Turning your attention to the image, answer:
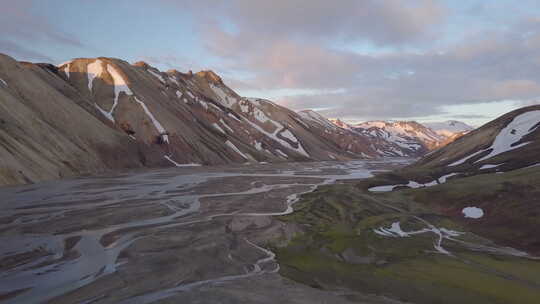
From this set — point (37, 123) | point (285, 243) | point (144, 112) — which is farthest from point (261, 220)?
point (144, 112)

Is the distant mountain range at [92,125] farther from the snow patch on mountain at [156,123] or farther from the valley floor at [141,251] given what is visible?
the valley floor at [141,251]

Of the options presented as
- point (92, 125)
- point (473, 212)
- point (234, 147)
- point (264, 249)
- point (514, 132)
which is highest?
point (92, 125)

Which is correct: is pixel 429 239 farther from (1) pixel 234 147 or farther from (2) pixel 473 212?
(1) pixel 234 147

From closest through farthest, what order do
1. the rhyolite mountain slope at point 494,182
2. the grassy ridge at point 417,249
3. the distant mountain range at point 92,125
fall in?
the grassy ridge at point 417,249 < the rhyolite mountain slope at point 494,182 < the distant mountain range at point 92,125

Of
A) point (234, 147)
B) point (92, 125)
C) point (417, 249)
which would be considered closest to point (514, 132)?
point (417, 249)

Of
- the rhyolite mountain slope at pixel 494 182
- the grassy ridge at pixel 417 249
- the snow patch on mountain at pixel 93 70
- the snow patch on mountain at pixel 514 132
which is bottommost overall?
the grassy ridge at pixel 417 249

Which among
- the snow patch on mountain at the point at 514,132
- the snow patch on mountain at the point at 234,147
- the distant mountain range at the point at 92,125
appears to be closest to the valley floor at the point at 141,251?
the distant mountain range at the point at 92,125

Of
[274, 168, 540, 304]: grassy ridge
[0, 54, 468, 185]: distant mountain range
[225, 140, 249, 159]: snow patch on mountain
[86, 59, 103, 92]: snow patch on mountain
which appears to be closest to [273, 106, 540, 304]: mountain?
[274, 168, 540, 304]: grassy ridge

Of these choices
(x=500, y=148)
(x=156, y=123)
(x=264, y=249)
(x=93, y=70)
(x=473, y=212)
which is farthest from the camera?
(x=93, y=70)

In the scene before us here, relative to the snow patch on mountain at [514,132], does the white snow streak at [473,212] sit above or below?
below

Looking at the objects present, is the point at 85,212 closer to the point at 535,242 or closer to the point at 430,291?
the point at 430,291

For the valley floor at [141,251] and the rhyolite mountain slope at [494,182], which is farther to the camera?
the rhyolite mountain slope at [494,182]

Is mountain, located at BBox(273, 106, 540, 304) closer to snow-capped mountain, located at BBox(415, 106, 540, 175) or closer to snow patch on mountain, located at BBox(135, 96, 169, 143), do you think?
snow-capped mountain, located at BBox(415, 106, 540, 175)
